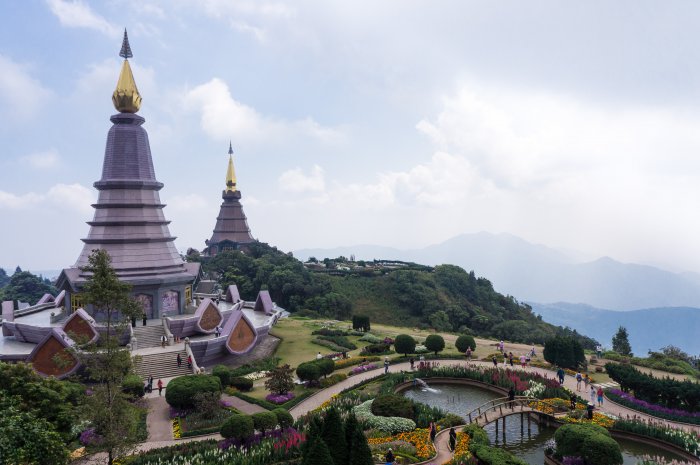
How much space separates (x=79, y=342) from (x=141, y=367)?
1514 centimetres

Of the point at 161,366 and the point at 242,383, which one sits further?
the point at 161,366

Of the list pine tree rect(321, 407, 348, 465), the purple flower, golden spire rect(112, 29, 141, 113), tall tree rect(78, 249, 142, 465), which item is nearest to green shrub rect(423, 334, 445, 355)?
the purple flower

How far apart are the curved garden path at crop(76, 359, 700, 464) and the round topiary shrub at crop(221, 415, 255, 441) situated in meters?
2.27

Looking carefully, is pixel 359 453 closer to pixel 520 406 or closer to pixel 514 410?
pixel 514 410

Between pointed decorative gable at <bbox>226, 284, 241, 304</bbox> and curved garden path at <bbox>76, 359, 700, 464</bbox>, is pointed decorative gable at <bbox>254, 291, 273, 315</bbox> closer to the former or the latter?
pointed decorative gable at <bbox>226, 284, 241, 304</bbox>

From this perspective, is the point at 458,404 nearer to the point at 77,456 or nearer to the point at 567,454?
the point at 567,454

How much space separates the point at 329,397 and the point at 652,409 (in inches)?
654

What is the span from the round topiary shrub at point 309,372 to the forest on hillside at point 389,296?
27951 mm

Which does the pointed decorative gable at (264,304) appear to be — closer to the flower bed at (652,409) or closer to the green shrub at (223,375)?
the green shrub at (223,375)

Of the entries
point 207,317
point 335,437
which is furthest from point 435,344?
point 335,437

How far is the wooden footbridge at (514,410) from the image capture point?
22.2 metres

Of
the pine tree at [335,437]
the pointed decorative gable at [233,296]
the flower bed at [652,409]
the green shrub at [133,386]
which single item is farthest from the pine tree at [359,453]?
the pointed decorative gable at [233,296]

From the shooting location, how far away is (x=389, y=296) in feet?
218

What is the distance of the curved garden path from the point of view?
20.1m
